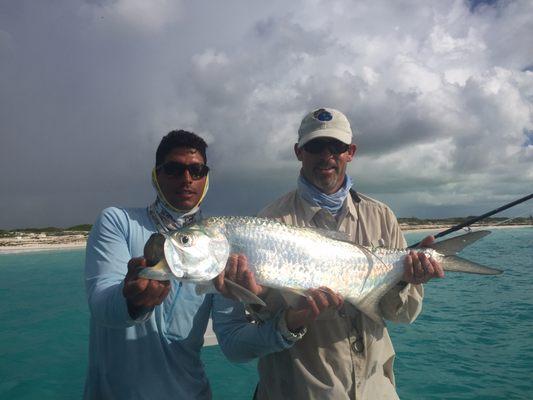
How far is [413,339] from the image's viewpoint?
1145cm

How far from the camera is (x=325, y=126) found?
354 centimetres

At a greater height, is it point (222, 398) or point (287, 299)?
point (287, 299)

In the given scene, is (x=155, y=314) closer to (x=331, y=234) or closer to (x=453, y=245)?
(x=331, y=234)

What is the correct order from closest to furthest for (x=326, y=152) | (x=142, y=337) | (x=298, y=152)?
(x=142, y=337) < (x=326, y=152) < (x=298, y=152)

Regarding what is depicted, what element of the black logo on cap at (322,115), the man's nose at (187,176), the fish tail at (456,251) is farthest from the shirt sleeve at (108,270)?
the fish tail at (456,251)

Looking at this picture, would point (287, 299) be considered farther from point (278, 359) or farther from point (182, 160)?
point (182, 160)

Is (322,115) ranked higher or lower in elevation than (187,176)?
higher

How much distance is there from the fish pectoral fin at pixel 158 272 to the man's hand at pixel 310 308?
0.99 metres

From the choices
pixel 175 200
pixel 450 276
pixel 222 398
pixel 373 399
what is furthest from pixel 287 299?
pixel 450 276

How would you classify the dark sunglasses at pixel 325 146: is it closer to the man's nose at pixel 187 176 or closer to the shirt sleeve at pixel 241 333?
the man's nose at pixel 187 176

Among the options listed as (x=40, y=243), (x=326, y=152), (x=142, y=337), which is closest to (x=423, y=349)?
(x=326, y=152)

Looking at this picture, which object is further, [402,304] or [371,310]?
[402,304]

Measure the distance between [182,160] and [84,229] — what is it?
77.2m

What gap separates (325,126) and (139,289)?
2.14 metres
